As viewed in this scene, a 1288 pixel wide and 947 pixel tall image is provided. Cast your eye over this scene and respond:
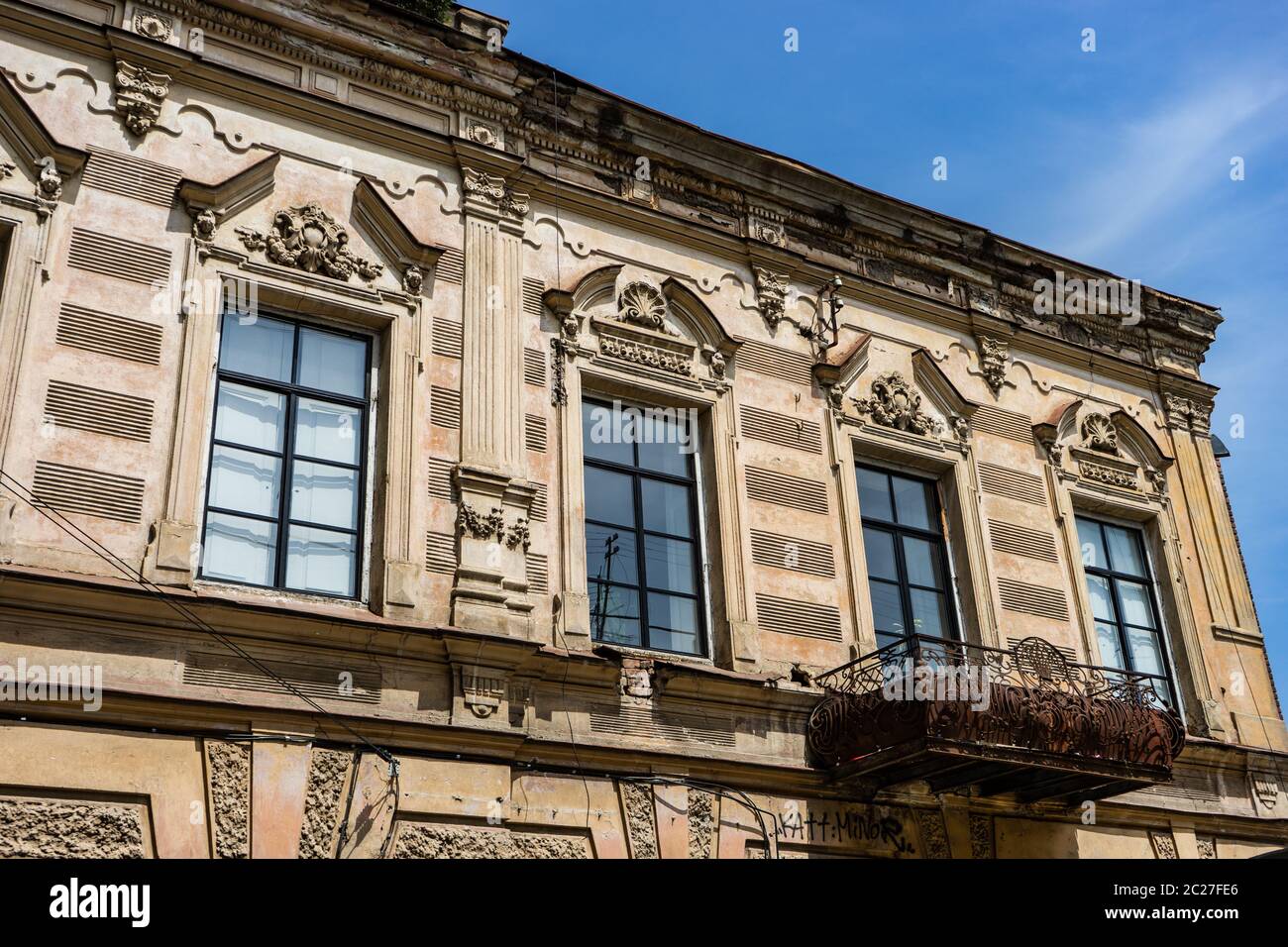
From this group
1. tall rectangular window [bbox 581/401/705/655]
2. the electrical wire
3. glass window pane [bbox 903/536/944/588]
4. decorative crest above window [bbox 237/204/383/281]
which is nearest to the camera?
the electrical wire

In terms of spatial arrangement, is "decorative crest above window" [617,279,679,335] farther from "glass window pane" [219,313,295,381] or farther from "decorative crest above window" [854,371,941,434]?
"glass window pane" [219,313,295,381]

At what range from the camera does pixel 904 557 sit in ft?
39.7

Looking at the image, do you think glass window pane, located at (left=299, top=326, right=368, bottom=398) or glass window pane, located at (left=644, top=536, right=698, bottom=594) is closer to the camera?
glass window pane, located at (left=299, top=326, right=368, bottom=398)

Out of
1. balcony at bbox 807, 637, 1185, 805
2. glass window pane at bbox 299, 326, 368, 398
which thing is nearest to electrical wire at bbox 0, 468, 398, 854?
glass window pane at bbox 299, 326, 368, 398

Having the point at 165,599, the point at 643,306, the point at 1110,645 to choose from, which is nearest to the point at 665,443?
the point at 643,306

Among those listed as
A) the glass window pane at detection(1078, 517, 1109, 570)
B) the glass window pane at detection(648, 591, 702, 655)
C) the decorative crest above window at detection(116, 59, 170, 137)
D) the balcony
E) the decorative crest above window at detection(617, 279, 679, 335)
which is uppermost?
the decorative crest above window at detection(116, 59, 170, 137)

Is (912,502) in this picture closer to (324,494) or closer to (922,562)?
(922,562)

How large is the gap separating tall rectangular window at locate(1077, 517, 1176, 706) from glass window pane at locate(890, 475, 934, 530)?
1.80m

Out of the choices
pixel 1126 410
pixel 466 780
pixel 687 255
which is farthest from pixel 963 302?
pixel 466 780

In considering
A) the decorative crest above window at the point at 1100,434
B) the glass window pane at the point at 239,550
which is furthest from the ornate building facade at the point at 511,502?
the decorative crest above window at the point at 1100,434

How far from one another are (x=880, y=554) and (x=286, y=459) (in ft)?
17.6

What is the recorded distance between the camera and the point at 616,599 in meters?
10.4

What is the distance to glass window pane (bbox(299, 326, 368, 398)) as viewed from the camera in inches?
389
